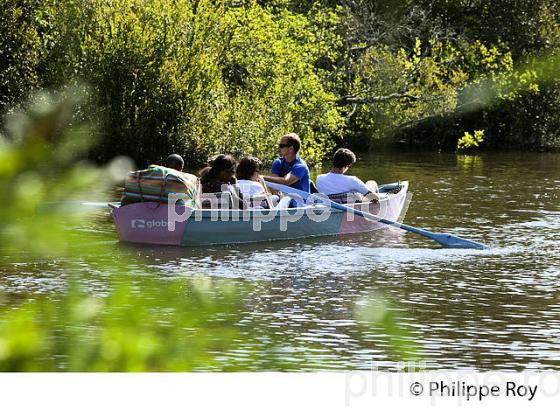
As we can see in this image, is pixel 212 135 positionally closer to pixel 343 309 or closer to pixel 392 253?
pixel 392 253

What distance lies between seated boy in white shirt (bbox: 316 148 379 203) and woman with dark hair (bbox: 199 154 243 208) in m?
1.93

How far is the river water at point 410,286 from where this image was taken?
7.49 m

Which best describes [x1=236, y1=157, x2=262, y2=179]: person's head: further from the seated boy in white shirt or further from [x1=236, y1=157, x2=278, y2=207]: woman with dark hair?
the seated boy in white shirt

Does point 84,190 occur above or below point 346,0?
below

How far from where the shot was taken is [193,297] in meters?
2.17

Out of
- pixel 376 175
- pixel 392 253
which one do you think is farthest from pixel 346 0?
pixel 392 253

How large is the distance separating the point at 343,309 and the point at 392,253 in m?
3.91

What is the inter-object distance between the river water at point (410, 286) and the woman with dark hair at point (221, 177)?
2.28ft

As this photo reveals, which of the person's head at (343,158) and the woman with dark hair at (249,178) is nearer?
the woman with dark hair at (249,178)

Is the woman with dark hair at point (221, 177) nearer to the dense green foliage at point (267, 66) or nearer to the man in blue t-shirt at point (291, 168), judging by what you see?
the man in blue t-shirt at point (291, 168)

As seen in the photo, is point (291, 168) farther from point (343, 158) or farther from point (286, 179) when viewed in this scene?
point (343, 158)

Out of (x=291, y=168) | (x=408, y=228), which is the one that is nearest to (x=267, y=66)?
(x=291, y=168)

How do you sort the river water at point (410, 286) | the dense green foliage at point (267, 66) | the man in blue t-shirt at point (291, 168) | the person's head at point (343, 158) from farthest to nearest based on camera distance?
the dense green foliage at point (267, 66) → the person's head at point (343, 158) → the man in blue t-shirt at point (291, 168) → the river water at point (410, 286)

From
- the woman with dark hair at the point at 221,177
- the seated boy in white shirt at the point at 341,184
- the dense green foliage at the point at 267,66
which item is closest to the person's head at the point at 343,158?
the seated boy in white shirt at the point at 341,184
